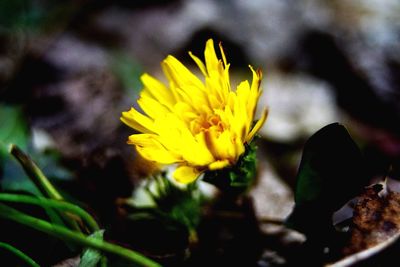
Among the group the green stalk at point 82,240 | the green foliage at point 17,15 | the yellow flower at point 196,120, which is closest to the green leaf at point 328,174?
the yellow flower at point 196,120

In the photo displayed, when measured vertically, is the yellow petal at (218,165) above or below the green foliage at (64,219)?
above

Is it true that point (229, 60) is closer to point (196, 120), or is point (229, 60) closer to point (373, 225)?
point (196, 120)

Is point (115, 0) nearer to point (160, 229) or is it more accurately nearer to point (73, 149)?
point (73, 149)

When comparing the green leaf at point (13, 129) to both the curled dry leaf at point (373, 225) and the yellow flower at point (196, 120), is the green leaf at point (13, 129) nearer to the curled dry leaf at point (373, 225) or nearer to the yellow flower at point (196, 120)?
the yellow flower at point (196, 120)

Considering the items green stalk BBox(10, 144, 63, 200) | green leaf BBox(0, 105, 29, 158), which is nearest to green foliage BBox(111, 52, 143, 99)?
green leaf BBox(0, 105, 29, 158)

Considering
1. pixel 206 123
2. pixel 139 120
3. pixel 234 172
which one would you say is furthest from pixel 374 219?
pixel 139 120

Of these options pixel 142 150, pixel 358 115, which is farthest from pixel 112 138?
pixel 358 115
